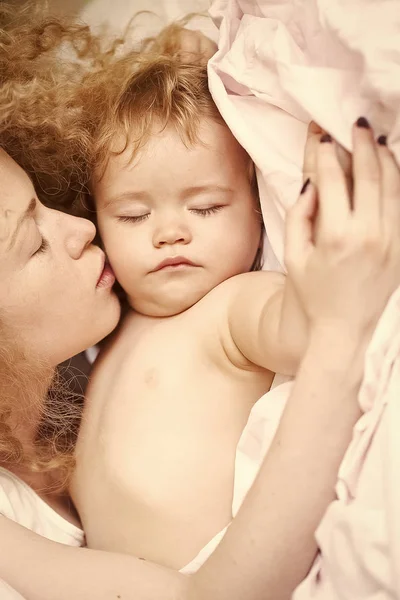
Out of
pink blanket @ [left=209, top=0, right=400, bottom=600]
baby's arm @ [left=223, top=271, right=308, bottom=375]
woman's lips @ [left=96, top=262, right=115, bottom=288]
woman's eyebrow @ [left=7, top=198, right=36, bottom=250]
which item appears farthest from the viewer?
woman's lips @ [left=96, top=262, right=115, bottom=288]

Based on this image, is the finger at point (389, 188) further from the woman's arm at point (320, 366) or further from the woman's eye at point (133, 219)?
the woman's eye at point (133, 219)

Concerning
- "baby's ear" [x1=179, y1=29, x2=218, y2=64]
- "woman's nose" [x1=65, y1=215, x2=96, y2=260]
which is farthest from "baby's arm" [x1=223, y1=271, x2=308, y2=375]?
"baby's ear" [x1=179, y1=29, x2=218, y2=64]

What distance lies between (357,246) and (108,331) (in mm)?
498

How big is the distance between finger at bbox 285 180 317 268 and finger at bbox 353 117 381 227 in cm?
6

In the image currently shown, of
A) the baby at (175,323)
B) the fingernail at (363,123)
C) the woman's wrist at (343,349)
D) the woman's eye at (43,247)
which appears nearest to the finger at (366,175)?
the fingernail at (363,123)

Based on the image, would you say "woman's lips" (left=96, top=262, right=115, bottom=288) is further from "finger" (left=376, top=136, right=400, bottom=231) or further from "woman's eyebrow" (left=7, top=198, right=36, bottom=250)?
"finger" (left=376, top=136, right=400, bottom=231)

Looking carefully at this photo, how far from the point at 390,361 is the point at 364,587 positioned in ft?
0.75

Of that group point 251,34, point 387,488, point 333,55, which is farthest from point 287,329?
point 251,34

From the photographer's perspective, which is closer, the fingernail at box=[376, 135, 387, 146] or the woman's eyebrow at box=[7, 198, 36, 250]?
the fingernail at box=[376, 135, 387, 146]

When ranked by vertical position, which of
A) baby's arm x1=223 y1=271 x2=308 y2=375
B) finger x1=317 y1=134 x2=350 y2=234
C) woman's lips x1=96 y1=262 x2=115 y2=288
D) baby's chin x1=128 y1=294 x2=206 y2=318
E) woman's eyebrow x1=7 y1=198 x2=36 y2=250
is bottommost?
baby's chin x1=128 y1=294 x2=206 y2=318

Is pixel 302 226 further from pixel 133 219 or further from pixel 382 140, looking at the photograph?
pixel 133 219

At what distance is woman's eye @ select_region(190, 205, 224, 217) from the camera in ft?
3.29

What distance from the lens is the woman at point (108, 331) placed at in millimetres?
717

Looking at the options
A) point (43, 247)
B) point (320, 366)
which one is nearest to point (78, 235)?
point (43, 247)
